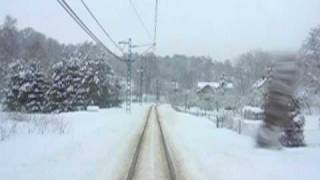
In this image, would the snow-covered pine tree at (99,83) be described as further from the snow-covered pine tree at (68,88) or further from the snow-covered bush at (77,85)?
the snow-covered pine tree at (68,88)

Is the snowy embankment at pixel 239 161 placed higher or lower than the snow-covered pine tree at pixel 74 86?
lower

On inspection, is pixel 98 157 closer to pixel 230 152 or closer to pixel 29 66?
pixel 230 152

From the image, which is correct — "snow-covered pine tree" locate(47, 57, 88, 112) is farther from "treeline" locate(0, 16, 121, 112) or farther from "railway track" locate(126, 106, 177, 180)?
"railway track" locate(126, 106, 177, 180)

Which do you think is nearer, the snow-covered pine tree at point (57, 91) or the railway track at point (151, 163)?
the railway track at point (151, 163)

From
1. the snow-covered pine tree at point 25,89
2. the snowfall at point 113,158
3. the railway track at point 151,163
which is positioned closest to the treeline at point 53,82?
the snow-covered pine tree at point 25,89

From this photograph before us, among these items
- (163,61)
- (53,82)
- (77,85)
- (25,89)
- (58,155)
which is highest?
(163,61)

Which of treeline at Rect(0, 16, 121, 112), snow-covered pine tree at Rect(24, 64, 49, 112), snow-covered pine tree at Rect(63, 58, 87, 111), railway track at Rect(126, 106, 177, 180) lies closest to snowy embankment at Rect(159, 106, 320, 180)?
railway track at Rect(126, 106, 177, 180)

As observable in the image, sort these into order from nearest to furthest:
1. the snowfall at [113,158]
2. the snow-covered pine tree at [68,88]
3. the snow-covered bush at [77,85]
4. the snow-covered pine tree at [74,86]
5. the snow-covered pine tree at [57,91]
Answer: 1. the snowfall at [113,158]
2. the snow-covered pine tree at [57,91]
3. the snow-covered pine tree at [68,88]
4. the snow-covered bush at [77,85]
5. the snow-covered pine tree at [74,86]

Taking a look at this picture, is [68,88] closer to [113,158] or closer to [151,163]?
[113,158]

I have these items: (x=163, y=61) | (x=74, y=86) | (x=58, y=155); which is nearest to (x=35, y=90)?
(x=74, y=86)

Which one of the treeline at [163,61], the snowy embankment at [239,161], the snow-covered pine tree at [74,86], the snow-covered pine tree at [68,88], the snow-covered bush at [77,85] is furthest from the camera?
the snow-covered pine tree at [74,86]

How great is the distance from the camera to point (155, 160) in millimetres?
20047

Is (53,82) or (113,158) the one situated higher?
(53,82)

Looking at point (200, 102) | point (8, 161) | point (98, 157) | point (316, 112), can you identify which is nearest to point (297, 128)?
point (98, 157)
